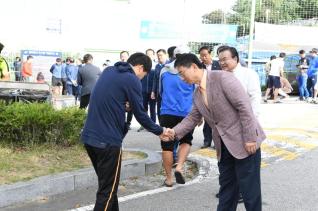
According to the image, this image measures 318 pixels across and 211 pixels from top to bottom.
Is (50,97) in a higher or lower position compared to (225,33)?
lower

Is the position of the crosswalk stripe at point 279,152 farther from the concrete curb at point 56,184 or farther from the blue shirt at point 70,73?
the blue shirt at point 70,73

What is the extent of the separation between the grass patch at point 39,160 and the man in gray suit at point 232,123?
8.51ft

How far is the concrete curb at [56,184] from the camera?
216 inches

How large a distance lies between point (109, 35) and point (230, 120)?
25.1 metres

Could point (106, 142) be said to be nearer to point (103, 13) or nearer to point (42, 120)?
point (42, 120)

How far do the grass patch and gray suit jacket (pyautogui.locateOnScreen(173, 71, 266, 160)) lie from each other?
2.72m

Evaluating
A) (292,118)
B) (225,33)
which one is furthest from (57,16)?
(292,118)

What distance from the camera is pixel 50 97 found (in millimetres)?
9672

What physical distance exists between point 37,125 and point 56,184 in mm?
1270

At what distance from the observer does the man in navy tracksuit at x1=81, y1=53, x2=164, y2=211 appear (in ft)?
14.2

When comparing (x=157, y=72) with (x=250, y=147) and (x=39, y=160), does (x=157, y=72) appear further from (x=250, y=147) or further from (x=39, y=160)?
(x=250, y=147)

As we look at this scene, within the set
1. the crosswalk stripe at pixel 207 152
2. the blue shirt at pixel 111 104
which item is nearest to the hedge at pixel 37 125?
the crosswalk stripe at pixel 207 152

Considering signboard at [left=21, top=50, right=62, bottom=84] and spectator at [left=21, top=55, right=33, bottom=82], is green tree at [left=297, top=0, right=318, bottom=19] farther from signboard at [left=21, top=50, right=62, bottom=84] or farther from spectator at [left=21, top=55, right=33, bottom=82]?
spectator at [left=21, top=55, right=33, bottom=82]

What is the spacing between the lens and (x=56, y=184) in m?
5.91
